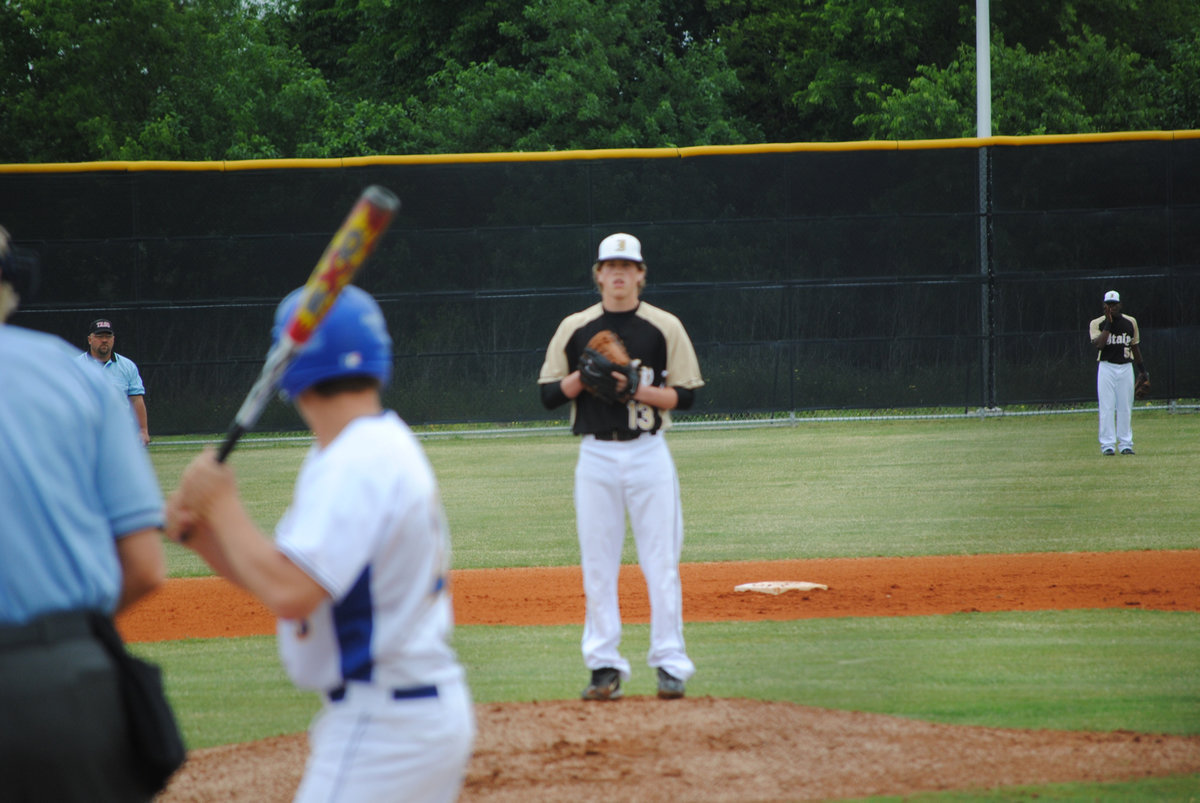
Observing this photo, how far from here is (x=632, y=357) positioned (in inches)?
252

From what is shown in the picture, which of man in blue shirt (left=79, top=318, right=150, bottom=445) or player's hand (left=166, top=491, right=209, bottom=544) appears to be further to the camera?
man in blue shirt (left=79, top=318, right=150, bottom=445)

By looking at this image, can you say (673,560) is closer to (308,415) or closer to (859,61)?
(308,415)

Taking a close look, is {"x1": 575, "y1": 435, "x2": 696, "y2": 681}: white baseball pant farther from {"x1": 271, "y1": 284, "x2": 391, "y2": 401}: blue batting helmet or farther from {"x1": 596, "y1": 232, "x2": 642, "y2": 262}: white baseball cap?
{"x1": 271, "y1": 284, "x2": 391, "y2": 401}: blue batting helmet

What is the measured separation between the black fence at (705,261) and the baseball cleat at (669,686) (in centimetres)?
1387

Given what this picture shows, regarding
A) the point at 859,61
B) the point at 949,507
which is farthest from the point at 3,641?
the point at 859,61

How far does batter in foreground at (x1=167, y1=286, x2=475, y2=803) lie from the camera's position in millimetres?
2430

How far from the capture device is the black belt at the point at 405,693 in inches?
102

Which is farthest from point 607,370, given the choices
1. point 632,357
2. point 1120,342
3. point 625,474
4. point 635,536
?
point 1120,342

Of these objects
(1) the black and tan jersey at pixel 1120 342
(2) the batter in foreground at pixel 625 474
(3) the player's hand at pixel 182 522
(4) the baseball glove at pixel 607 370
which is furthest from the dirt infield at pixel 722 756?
(1) the black and tan jersey at pixel 1120 342

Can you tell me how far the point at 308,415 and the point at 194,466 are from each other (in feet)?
0.87

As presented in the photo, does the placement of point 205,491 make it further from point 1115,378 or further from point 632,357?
point 1115,378

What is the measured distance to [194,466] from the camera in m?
2.45

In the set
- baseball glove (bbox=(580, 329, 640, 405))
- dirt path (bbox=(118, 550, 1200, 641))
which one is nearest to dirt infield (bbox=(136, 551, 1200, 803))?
baseball glove (bbox=(580, 329, 640, 405))

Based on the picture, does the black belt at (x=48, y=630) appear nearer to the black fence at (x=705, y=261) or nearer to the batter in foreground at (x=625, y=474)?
the batter in foreground at (x=625, y=474)
